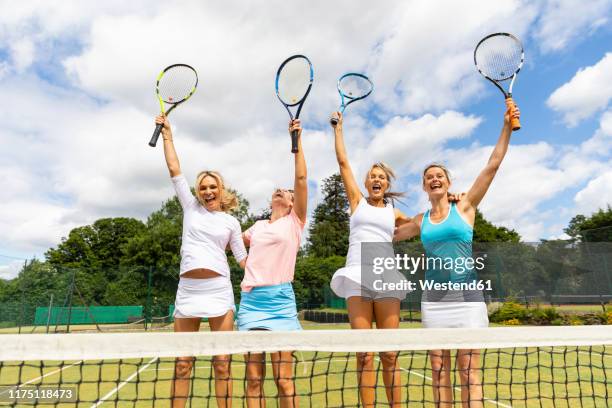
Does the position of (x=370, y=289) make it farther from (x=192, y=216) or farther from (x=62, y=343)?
(x=62, y=343)

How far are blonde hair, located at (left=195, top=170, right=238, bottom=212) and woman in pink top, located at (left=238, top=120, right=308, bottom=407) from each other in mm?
230

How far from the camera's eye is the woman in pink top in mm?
2742

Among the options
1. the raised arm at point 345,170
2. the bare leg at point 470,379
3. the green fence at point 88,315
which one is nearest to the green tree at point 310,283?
the green fence at point 88,315

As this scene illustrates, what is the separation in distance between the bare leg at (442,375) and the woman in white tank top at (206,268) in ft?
3.98

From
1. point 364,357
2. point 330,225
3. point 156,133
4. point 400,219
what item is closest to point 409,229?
point 400,219

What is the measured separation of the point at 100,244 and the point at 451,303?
54860mm

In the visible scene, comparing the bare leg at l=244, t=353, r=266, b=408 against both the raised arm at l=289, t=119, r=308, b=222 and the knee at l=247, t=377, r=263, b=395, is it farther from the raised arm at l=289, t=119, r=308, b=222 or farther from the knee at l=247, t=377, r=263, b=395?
the raised arm at l=289, t=119, r=308, b=222

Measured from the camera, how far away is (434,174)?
314cm

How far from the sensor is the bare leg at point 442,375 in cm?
278

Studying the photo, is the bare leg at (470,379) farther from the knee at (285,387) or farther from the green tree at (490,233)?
the green tree at (490,233)

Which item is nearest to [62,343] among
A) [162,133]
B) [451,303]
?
[162,133]

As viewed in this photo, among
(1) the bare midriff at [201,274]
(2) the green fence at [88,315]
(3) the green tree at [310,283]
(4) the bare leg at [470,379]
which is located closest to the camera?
(4) the bare leg at [470,379]

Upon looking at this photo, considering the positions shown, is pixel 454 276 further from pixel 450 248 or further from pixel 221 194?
pixel 221 194

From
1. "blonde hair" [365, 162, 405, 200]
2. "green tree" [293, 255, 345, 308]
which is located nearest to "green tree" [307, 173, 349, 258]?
"green tree" [293, 255, 345, 308]
